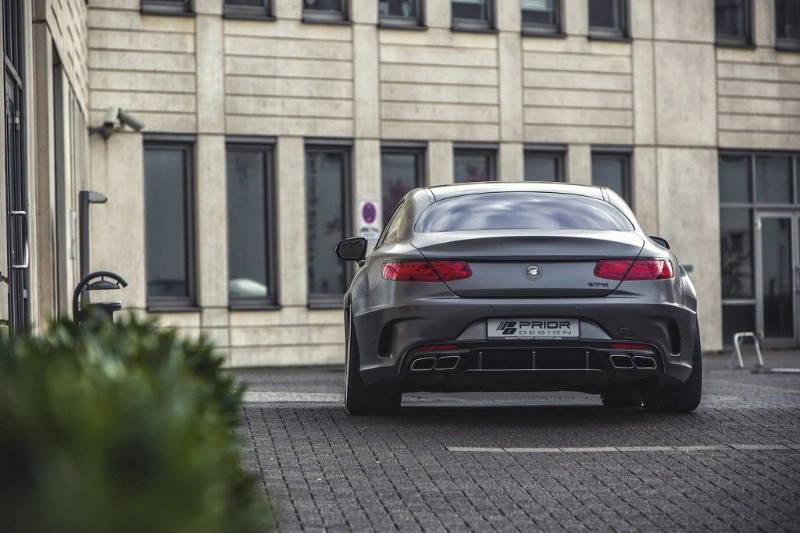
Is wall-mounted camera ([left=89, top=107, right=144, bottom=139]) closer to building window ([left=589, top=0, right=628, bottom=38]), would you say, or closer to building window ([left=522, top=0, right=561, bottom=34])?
building window ([left=522, top=0, right=561, bottom=34])

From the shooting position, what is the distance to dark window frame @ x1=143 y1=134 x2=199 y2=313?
2272 centimetres

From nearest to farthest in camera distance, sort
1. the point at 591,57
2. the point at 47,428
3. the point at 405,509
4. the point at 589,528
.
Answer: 1. the point at 47,428
2. the point at 589,528
3. the point at 405,509
4. the point at 591,57

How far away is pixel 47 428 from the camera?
2.25 metres

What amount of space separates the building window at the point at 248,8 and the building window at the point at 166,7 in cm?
57

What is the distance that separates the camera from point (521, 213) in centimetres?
972

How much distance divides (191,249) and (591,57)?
7119 millimetres

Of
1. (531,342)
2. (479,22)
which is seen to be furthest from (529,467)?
(479,22)

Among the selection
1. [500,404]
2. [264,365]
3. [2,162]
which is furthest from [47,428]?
[264,365]

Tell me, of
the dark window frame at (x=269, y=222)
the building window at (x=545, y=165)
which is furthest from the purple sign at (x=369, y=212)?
the building window at (x=545, y=165)

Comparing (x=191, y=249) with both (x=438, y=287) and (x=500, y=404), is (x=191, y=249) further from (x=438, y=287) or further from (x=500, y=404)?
(x=438, y=287)

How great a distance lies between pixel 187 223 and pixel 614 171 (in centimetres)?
718

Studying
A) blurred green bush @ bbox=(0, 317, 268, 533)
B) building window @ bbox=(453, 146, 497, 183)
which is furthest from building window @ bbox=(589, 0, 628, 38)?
blurred green bush @ bbox=(0, 317, 268, 533)

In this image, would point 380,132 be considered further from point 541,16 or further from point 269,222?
point 541,16

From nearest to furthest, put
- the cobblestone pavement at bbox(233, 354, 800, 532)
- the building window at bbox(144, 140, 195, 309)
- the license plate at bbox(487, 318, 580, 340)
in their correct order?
the cobblestone pavement at bbox(233, 354, 800, 532) → the license plate at bbox(487, 318, 580, 340) → the building window at bbox(144, 140, 195, 309)
